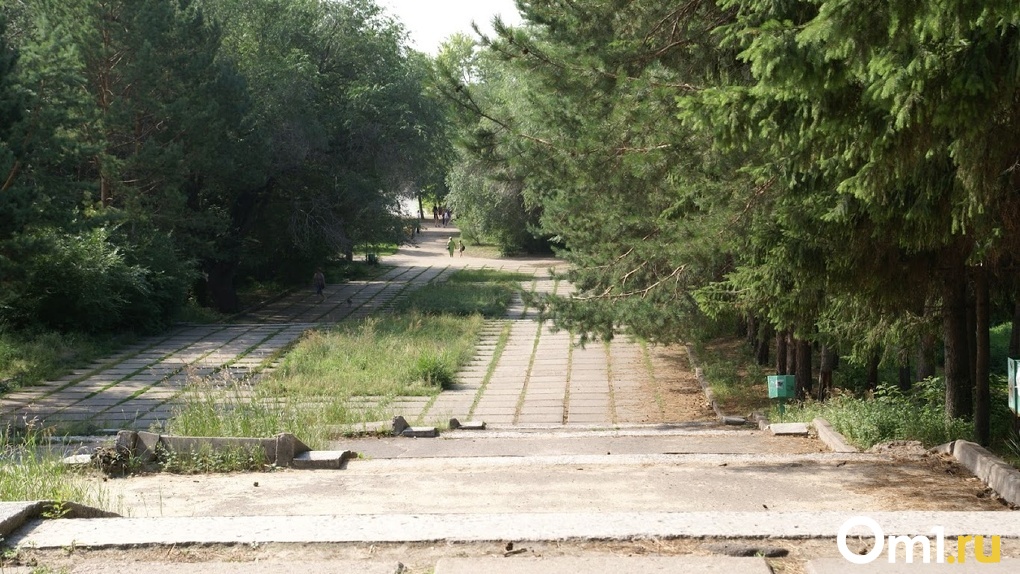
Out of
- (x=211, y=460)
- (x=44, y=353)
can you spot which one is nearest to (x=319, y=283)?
(x=44, y=353)

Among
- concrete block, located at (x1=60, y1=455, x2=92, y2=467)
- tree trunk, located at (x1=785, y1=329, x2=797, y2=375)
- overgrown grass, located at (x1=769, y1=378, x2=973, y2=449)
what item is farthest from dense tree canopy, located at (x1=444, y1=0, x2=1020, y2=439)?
concrete block, located at (x1=60, y1=455, x2=92, y2=467)

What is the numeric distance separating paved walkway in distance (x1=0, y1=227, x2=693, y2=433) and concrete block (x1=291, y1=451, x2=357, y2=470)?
188 cm

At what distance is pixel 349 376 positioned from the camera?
17.9 meters

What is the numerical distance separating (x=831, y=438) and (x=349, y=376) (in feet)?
33.1

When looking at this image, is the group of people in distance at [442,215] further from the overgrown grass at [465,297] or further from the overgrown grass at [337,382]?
the overgrown grass at [337,382]

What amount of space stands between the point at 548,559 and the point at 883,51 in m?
2.99

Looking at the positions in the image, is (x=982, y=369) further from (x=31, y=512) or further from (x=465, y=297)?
(x=465, y=297)

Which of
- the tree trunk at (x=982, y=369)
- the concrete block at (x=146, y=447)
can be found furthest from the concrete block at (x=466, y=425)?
the tree trunk at (x=982, y=369)

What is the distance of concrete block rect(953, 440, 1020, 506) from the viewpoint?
226 inches

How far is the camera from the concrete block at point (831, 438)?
8952 mm

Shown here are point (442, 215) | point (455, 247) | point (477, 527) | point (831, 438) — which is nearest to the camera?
point (477, 527)

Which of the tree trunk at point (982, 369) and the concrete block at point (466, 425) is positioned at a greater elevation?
the tree trunk at point (982, 369)

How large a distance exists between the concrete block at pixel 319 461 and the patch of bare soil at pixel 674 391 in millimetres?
8582

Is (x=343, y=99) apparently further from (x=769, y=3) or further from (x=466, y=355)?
(x=769, y=3)
